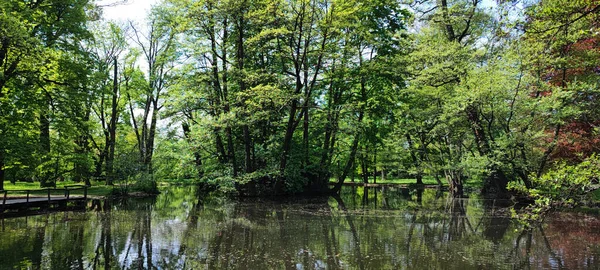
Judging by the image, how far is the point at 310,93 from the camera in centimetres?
2056

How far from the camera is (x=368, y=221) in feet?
42.3

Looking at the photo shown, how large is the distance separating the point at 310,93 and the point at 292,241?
12280 millimetres

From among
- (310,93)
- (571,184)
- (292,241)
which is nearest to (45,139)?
(310,93)

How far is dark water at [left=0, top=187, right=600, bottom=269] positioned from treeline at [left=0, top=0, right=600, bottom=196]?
5406 millimetres

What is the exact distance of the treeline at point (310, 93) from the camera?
54.4 ft

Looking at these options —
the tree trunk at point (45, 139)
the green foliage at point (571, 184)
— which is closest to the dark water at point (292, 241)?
the green foliage at point (571, 184)

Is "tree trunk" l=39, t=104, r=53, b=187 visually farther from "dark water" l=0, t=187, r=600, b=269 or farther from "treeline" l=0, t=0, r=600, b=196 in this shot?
"dark water" l=0, t=187, r=600, b=269

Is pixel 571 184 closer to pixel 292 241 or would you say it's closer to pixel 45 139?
pixel 292 241

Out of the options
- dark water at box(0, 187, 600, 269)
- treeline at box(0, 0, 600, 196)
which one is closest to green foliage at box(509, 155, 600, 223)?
dark water at box(0, 187, 600, 269)

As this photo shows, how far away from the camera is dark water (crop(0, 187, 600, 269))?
7410mm

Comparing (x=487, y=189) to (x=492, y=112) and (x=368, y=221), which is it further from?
(x=368, y=221)

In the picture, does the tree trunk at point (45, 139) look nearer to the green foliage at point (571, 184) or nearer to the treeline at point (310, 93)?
the treeline at point (310, 93)


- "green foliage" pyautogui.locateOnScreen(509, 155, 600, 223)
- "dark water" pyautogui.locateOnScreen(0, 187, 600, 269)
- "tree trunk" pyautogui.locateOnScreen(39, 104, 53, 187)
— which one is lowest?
"dark water" pyautogui.locateOnScreen(0, 187, 600, 269)

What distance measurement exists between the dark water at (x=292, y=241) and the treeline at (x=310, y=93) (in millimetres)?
5406
